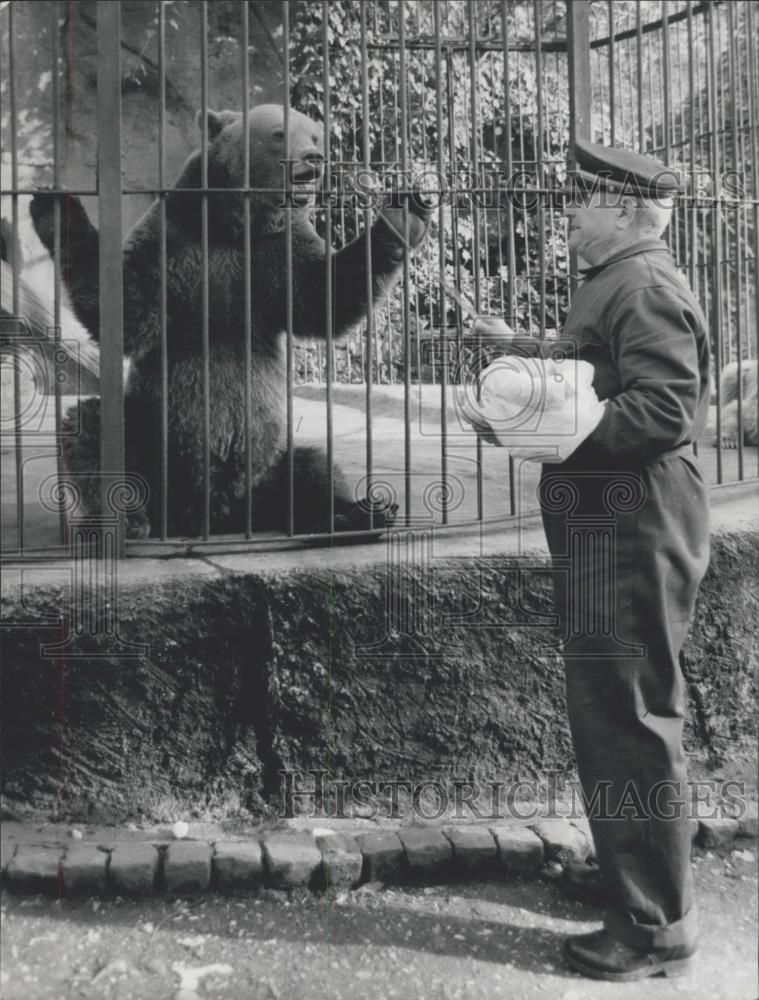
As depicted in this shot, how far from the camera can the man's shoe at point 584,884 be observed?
3256 mm

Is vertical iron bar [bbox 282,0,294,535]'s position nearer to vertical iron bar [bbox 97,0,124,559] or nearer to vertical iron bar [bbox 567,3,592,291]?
vertical iron bar [bbox 97,0,124,559]

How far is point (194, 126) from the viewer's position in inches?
504

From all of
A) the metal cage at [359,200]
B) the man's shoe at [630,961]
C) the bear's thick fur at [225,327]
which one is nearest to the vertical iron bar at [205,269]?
the metal cage at [359,200]

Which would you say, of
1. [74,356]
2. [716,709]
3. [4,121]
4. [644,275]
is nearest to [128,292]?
[74,356]

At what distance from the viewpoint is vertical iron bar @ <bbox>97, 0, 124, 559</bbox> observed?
3.77 metres

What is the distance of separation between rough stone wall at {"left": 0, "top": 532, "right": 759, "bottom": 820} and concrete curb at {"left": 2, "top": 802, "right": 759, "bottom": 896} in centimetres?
24

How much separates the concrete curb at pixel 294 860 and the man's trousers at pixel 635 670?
73cm

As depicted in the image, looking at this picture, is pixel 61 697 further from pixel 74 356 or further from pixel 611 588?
pixel 611 588

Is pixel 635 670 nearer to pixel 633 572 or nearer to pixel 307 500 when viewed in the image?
pixel 633 572

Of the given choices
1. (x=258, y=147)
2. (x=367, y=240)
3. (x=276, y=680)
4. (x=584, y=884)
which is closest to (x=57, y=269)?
(x=367, y=240)

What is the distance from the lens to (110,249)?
12.6 ft

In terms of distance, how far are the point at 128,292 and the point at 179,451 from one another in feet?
2.17

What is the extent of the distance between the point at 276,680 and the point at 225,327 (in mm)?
1596

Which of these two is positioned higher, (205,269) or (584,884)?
(205,269)
